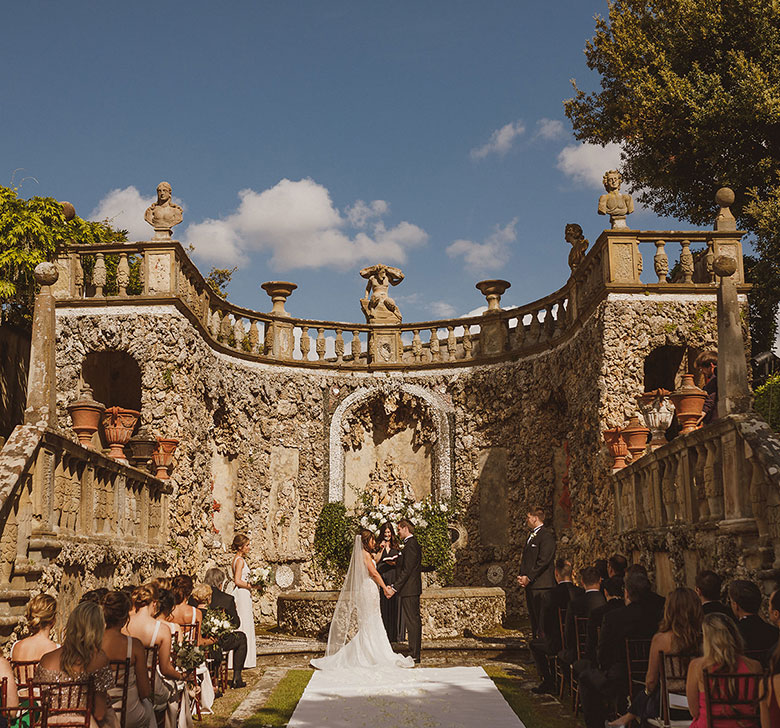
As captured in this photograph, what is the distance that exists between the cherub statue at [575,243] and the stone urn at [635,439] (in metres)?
4.83

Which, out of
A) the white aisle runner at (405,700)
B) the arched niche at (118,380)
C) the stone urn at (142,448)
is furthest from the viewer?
the arched niche at (118,380)

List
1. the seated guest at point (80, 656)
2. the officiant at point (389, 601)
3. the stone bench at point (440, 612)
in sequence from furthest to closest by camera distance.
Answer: the stone bench at point (440, 612) < the officiant at point (389, 601) < the seated guest at point (80, 656)

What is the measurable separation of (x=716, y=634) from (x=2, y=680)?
14.1 ft

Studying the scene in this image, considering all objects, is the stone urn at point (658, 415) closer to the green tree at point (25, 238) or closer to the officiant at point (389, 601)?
the officiant at point (389, 601)

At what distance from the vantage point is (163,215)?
15914 millimetres

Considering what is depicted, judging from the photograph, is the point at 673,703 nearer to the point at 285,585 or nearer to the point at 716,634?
the point at 716,634

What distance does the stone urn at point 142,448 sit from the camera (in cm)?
1422

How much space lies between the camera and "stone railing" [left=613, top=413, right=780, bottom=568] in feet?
24.6

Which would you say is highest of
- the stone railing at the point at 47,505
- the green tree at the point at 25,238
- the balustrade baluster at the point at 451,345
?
the green tree at the point at 25,238

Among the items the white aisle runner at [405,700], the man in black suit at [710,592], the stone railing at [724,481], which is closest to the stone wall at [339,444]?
the stone railing at [724,481]

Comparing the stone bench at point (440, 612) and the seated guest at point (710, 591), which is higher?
the seated guest at point (710, 591)

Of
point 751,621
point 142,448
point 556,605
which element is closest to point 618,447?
point 556,605

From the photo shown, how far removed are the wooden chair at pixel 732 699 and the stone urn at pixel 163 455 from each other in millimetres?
11251

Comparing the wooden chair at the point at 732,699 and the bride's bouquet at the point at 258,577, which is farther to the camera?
the bride's bouquet at the point at 258,577
